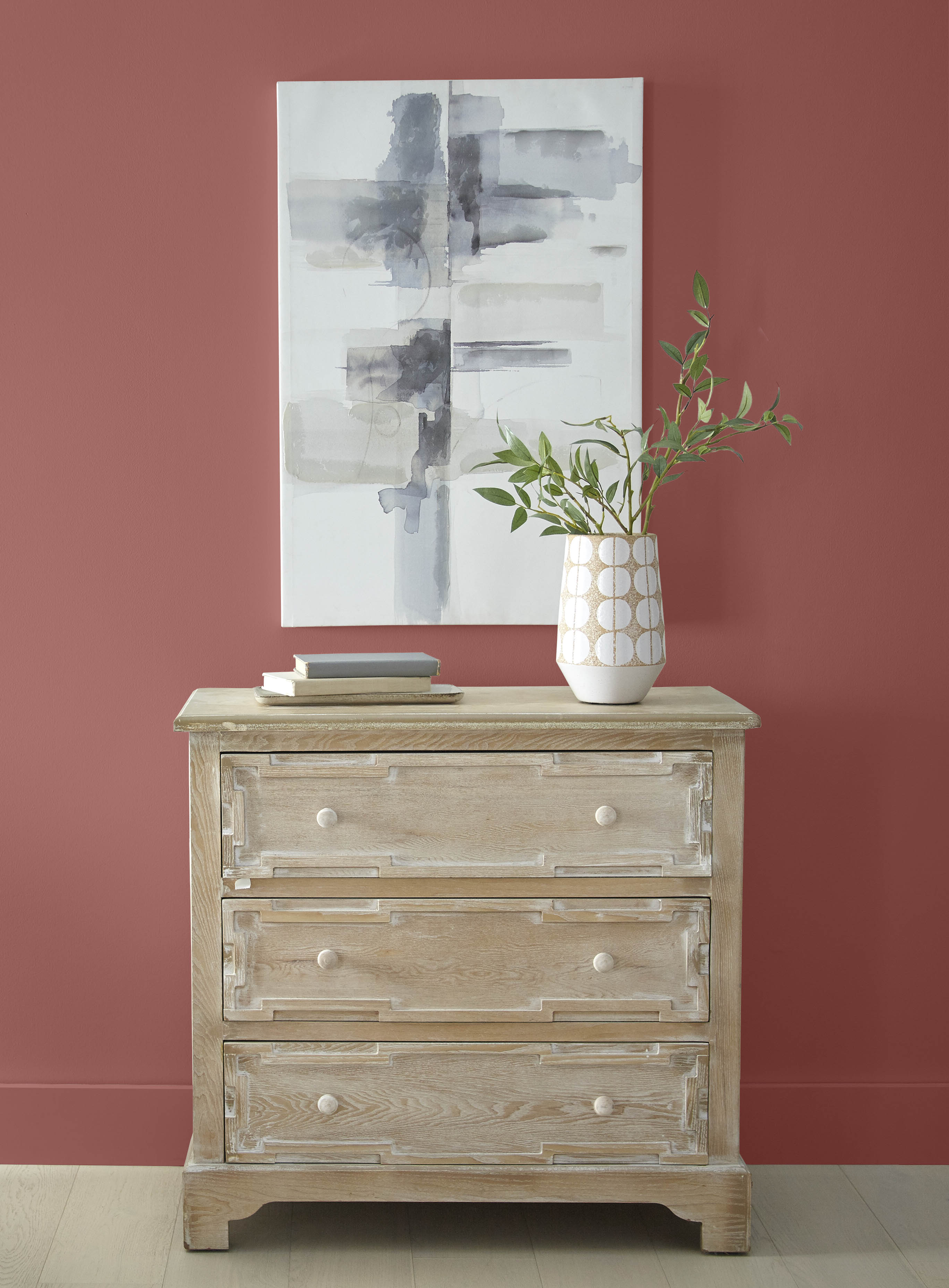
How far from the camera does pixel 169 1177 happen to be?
92.7 inches

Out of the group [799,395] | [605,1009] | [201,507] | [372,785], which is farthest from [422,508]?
[605,1009]

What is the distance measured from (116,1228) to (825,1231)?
4.13 feet

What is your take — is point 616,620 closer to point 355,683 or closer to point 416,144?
point 355,683

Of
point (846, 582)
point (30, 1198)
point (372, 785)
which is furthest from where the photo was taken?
point (846, 582)

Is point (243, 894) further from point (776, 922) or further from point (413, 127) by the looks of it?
point (413, 127)

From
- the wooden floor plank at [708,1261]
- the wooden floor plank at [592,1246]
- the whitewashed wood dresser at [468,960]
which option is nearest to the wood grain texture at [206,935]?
the whitewashed wood dresser at [468,960]

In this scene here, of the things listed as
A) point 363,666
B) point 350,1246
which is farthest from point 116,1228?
point 363,666

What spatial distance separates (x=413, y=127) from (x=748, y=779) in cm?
141

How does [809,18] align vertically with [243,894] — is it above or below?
above

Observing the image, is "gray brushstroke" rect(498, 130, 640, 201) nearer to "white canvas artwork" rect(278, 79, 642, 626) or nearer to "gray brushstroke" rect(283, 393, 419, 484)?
"white canvas artwork" rect(278, 79, 642, 626)

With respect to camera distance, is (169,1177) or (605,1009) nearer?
(605,1009)

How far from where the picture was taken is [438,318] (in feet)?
7.65

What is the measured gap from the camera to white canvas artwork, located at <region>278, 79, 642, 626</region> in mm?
2301

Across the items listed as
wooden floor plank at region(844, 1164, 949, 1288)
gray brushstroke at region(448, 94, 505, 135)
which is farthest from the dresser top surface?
gray brushstroke at region(448, 94, 505, 135)
